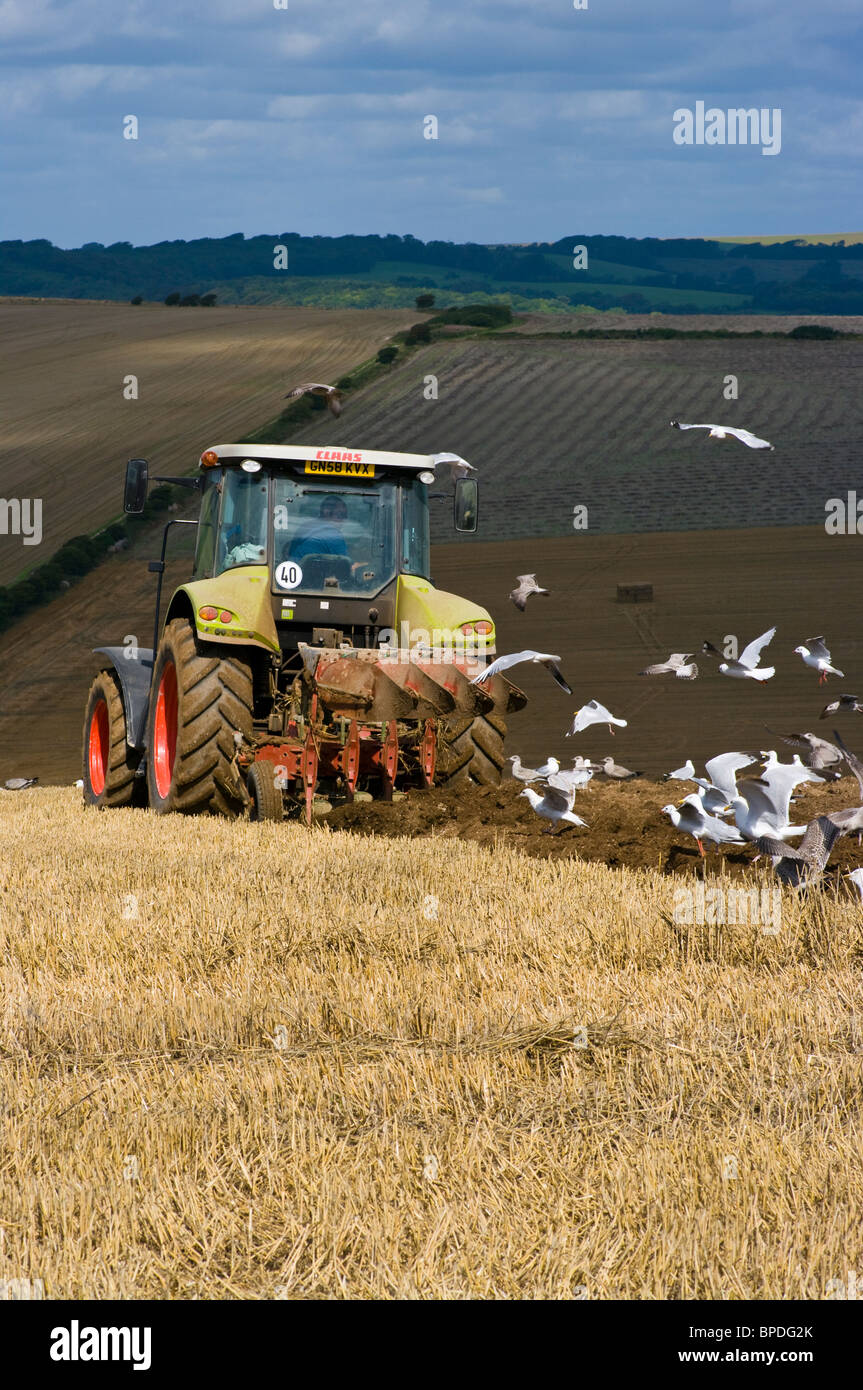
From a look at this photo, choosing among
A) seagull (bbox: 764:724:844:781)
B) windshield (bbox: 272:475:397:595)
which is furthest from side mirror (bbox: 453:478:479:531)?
seagull (bbox: 764:724:844:781)

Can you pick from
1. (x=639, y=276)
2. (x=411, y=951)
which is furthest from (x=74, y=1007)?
(x=639, y=276)

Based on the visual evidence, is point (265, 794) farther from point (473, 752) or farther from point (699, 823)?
point (699, 823)

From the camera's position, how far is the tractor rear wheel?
946 cm

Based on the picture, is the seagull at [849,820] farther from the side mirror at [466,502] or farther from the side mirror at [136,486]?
the side mirror at [136,486]

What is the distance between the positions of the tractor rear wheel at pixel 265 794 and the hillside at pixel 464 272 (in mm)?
83017

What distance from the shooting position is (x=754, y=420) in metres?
34.8

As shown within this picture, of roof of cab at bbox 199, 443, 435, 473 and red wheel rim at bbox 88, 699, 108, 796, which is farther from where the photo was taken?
red wheel rim at bbox 88, 699, 108, 796

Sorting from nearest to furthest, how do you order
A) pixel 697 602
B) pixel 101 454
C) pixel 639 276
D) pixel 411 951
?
pixel 411 951 < pixel 697 602 < pixel 101 454 < pixel 639 276

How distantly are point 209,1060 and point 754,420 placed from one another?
32.2 metres

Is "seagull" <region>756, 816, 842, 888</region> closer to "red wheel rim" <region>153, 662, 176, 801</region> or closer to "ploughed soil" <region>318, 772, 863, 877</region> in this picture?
"ploughed soil" <region>318, 772, 863, 877</region>

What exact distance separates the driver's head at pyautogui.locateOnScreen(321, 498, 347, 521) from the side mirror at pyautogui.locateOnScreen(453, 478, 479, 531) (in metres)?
0.79

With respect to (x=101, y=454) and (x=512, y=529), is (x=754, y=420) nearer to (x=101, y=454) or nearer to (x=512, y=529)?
(x=512, y=529)

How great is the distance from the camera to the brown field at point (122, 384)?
3478cm

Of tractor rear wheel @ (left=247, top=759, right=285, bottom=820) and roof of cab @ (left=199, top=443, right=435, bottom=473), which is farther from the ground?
roof of cab @ (left=199, top=443, right=435, bottom=473)
